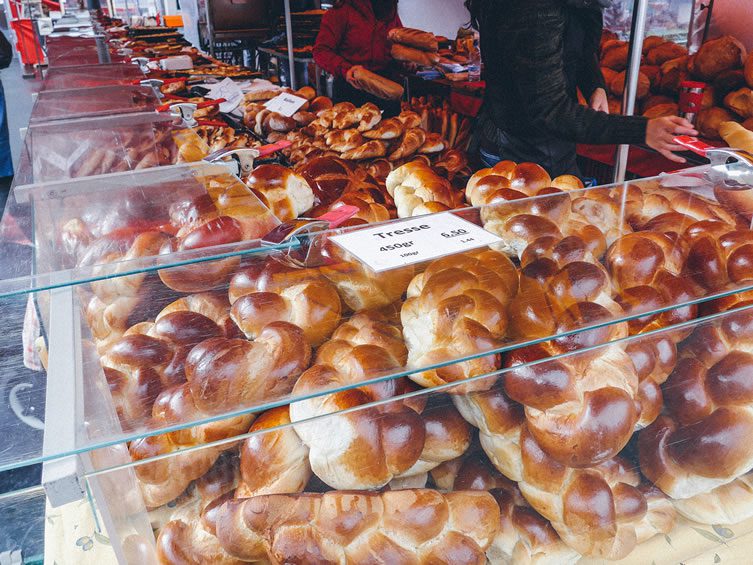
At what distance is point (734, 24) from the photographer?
3334 mm

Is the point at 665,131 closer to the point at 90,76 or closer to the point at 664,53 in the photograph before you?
the point at 664,53

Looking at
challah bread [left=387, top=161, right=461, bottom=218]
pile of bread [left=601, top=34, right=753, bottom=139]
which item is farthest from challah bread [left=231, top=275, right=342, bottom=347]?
pile of bread [left=601, top=34, right=753, bottom=139]

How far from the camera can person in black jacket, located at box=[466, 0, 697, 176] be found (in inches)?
77.0

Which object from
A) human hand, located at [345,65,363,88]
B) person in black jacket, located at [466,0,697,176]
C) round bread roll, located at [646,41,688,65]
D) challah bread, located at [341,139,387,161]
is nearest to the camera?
person in black jacket, located at [466,0,697,176]

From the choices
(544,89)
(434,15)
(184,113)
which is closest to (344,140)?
(184,113)

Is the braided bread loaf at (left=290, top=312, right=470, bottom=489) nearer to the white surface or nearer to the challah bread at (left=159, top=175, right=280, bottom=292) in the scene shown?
the challah bread at (left=159, top=175, right=280, bottom=292)

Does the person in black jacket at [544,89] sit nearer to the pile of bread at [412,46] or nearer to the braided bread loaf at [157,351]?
the braided bread loaf at [157,351]

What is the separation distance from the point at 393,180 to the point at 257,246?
735 millimetres

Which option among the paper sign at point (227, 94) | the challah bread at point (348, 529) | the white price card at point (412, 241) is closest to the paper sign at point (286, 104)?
the paper sign at point (227, 94)

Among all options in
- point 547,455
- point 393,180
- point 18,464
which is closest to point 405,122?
point 393,180

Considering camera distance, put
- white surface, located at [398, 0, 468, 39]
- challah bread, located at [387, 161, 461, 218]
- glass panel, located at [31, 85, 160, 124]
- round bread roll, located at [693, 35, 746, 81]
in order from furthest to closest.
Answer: white surface, located at [398, 0, 468, 39]
round bread roll, located at [693, 35, 746, 81]
glass panel, located at [31, 85, 160, 124]
challah bread, located at [387, 161, 461, 218]

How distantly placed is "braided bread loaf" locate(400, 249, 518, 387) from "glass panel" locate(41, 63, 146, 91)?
3.02 meters

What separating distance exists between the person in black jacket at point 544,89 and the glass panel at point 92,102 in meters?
1.46

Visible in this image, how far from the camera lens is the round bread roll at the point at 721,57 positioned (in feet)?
9.16
